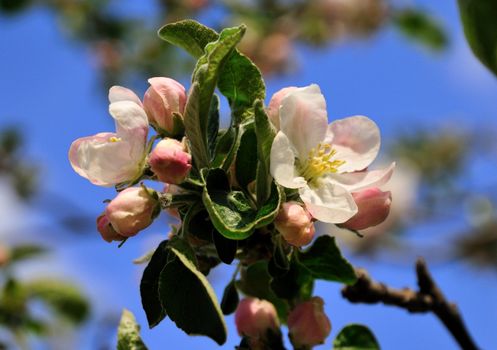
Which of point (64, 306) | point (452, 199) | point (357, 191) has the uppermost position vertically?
point (452, 199)

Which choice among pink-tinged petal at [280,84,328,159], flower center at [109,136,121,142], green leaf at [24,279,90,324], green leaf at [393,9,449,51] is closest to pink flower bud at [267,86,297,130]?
pink-tinged petal at [280,84,328,159]

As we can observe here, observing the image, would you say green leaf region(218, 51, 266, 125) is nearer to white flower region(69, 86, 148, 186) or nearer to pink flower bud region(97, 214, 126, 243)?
white flower region(69, 86, 148, 186)

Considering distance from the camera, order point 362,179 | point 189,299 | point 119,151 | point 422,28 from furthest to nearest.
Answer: point 422,28
point 362,179
point 119,151
point 189,299

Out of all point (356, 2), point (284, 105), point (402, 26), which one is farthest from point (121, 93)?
point (356, 2)

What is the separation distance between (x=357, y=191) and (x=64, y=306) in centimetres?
142

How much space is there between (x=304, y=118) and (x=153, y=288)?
34 cm

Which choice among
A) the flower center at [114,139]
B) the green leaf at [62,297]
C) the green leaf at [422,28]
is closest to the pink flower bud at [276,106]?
the flower center at [114,139]

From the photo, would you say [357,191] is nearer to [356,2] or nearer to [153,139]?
[153,139]

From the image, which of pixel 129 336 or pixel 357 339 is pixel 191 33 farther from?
pixel 357 339

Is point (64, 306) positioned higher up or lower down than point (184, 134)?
higher up

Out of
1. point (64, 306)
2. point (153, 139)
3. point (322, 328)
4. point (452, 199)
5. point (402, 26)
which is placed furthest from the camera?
point (452, 199)

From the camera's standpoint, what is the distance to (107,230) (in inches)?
41.0

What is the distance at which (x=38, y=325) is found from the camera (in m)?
1.93

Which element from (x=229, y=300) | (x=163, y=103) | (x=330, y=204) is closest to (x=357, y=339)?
(x=229, y=300)
